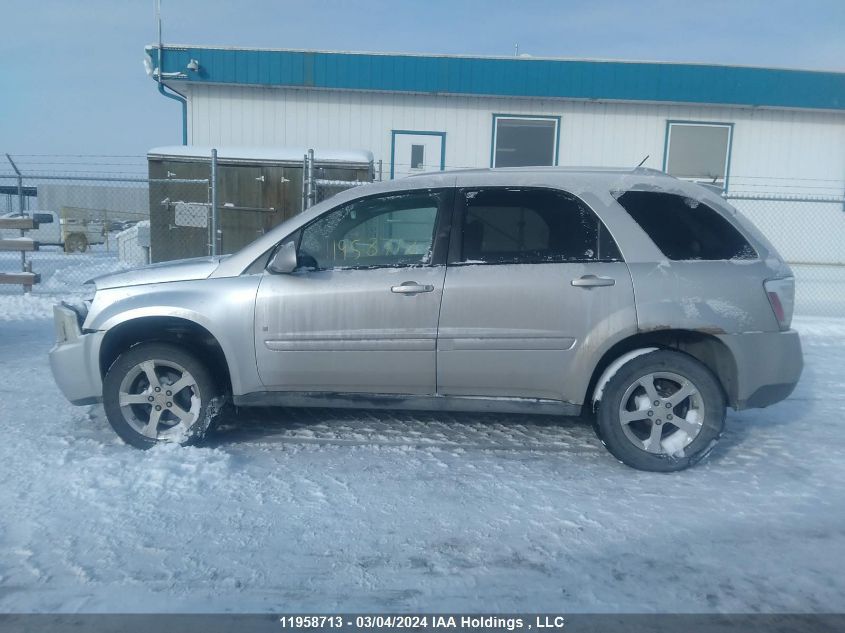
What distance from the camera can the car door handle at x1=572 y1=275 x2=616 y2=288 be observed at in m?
4.24

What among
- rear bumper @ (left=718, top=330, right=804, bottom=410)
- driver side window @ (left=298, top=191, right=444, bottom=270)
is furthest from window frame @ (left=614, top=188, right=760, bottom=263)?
driver side window @ (left=298, top=191, right=444, bottom=270)

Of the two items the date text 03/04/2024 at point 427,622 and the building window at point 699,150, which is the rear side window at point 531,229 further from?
the building window at point 699,150

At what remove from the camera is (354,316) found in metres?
4.38

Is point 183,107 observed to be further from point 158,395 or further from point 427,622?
point 427,622

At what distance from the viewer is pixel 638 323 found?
4238 millimetres

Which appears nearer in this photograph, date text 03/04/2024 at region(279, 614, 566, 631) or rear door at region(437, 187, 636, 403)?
date text 03/04/2024 at region(279, 614, 566, 631)

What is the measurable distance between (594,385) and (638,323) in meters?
0.51

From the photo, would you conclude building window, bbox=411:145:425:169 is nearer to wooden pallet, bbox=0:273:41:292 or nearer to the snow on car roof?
the snow on car roof

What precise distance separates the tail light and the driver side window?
2.11 metres

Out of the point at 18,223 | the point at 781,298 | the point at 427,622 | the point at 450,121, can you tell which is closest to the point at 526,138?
the point at 450,121

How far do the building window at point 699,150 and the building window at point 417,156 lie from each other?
4.99 m

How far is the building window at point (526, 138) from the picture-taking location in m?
14.1

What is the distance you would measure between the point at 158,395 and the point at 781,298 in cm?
399

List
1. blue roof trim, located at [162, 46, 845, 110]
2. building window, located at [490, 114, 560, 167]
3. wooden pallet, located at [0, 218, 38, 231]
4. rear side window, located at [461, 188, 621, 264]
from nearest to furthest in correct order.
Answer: rear side window, located at [461, 188, 621, 264]
wooden pallet, located at [0, 218, 38, 231]
blue roof trim, located at [162, 46, 845, 110]
building window, located at [490, 114, 560, 167]
